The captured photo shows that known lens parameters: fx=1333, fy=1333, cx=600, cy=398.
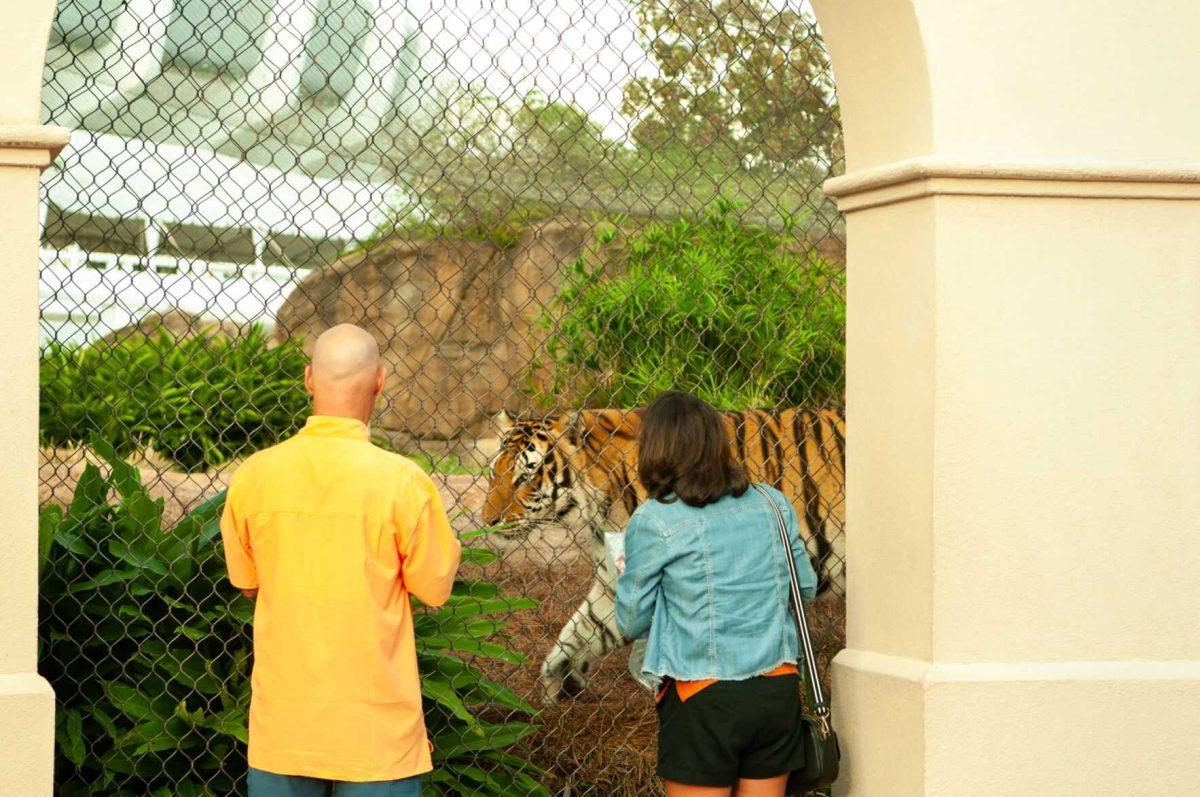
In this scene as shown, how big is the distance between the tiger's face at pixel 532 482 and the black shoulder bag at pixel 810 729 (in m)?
2.48

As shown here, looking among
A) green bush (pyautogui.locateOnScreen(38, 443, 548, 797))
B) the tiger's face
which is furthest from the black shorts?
the tiger's face

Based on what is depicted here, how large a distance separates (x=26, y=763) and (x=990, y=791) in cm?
247

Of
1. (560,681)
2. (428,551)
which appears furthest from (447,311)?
(428,551)

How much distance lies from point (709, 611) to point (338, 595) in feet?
3.21

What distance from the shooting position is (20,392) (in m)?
3.21

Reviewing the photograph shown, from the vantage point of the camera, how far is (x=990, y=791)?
11.8ft

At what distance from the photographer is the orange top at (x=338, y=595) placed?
111 inches

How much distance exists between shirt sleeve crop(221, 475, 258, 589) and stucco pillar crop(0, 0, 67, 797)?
596mm

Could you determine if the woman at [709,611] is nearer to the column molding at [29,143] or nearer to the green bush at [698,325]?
the column molding at [29,143]

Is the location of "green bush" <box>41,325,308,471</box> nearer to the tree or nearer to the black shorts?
the tree

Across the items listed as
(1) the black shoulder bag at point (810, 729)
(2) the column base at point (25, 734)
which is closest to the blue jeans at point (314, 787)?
(2) the column base at point (25, 734)

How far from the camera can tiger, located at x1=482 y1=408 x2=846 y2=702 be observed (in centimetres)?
585

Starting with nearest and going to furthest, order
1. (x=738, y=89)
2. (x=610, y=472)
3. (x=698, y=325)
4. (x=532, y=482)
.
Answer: (x=610, y=472)
(x=532, y=482)
(x=738, y=89)
(x=698, y=325)

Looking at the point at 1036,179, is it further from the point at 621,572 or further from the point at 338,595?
the point at 338,595
